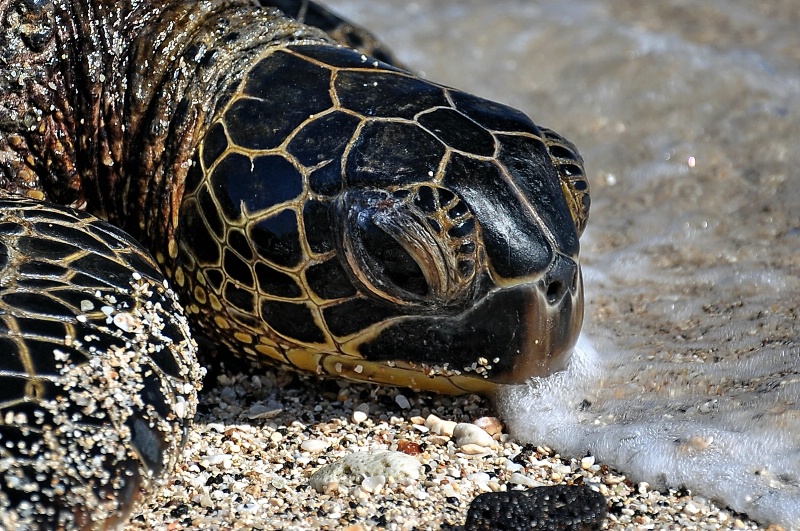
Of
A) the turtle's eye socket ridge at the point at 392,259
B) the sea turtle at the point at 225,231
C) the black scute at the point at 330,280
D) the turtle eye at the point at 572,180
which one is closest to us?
the sea turtle at the point at 225,231

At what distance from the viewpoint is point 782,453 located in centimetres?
245

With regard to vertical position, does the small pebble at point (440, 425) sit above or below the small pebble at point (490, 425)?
below

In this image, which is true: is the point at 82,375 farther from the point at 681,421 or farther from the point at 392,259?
the point at 681,421

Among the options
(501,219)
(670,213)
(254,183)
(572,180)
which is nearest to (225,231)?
(254,183)

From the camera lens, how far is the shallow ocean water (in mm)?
2553

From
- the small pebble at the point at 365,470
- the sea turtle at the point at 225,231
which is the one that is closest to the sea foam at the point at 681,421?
the sea turtle at the point at 225,231

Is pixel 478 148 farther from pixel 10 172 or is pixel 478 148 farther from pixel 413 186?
pixel 10 172

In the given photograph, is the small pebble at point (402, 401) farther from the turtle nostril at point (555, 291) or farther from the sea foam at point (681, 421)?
the turtle nostril at point (555, 291)

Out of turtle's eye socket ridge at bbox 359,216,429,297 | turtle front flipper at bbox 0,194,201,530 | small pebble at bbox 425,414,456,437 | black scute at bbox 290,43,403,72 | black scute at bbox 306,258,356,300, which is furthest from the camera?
black scute at bbox 290,43,403,72

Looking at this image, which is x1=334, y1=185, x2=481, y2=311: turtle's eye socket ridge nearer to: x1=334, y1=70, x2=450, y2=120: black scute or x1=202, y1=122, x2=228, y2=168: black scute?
x1=334, y1=70, x2=450, y2=120: black scute

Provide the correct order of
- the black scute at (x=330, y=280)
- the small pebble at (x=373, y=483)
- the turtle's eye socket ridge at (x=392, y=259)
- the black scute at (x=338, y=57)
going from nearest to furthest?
the small pebble at (x=373, y=483) < the turtle's eye socket ridge at (x=392, y=259) < the black scute at (x=330, y=280) < the black scute at (x=338, y=57)

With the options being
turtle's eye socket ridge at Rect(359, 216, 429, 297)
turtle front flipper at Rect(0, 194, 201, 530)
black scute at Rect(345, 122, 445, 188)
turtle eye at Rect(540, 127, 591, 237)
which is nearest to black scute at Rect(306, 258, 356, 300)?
turtle's eye socket ridge at Rect(359, 216, 429, 297)

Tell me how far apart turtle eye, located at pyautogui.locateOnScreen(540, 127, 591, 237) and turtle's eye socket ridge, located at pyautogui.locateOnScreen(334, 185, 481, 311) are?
1.44 feet

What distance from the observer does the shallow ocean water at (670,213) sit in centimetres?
255
